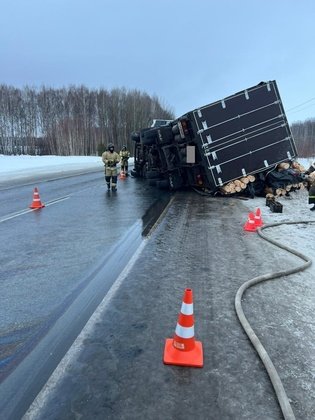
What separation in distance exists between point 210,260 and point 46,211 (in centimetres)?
557

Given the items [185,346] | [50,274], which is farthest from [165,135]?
[185,346]

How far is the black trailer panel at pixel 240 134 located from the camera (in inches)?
458

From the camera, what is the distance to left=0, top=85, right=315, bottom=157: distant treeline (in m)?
65.4

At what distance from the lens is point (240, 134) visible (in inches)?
464

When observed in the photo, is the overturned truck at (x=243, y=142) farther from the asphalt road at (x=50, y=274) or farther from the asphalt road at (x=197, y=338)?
the asphalt road at (x=197, y=338)

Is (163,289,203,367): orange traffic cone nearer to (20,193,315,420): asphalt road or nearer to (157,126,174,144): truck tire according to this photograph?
(20,193,315,420): asphalt road

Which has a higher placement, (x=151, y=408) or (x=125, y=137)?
(x=125, y=137)

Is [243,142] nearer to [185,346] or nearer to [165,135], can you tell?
[165,135]

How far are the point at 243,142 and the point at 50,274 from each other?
8.71 m

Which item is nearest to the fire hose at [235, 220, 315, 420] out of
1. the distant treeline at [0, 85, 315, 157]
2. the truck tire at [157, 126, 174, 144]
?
the truck tire at [157, 126, 174, 144]

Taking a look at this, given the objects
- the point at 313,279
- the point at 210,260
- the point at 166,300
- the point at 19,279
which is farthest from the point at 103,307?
the point at 313,279

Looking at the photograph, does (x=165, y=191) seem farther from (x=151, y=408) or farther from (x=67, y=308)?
(x=151, y=408)

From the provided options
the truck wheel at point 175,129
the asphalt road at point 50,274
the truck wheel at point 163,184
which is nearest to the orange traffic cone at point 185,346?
the asphalt road at point 50,274

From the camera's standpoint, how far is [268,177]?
1198 cm
